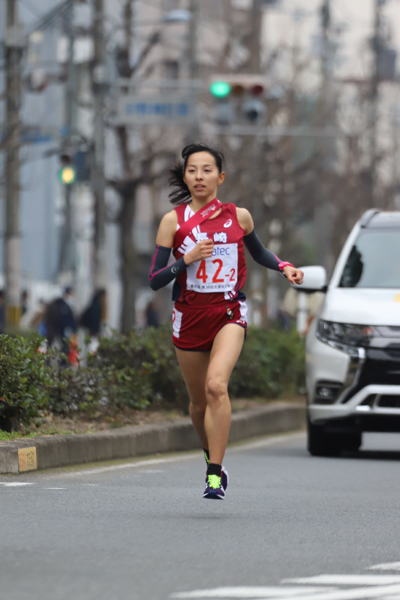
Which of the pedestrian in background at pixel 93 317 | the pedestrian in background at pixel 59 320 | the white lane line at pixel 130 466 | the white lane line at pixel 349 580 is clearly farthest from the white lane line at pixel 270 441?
the pedestrian in background at pixel 93 317

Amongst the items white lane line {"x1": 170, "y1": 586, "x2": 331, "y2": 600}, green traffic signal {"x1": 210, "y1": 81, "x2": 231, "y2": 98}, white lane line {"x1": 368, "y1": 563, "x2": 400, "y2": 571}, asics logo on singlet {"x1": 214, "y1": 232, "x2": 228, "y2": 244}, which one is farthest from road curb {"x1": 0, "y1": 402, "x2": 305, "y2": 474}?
green traffic signal {"x1": 210, "y1": 81, "x2": 231, "y2": 98}

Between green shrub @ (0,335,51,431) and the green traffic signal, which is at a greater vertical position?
the green traffic signal

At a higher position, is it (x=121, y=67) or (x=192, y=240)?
(x=121, y=67)

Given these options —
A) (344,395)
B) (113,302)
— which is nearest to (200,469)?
(344,395)

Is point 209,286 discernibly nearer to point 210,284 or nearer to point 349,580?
point 210,284

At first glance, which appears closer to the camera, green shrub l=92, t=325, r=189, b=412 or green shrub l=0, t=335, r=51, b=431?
green shrub l=0, t=335, r=51, b=431

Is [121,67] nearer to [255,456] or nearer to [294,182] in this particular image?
[294,182]

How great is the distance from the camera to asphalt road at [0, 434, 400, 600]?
5250 millimetres

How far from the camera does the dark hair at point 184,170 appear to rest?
7.87 m

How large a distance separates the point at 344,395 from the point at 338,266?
1289 mm

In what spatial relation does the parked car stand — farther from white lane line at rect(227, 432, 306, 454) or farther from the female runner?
the female runner

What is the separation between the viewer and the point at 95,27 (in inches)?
1115

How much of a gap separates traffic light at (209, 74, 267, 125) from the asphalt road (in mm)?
15442

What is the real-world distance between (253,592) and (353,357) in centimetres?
622
